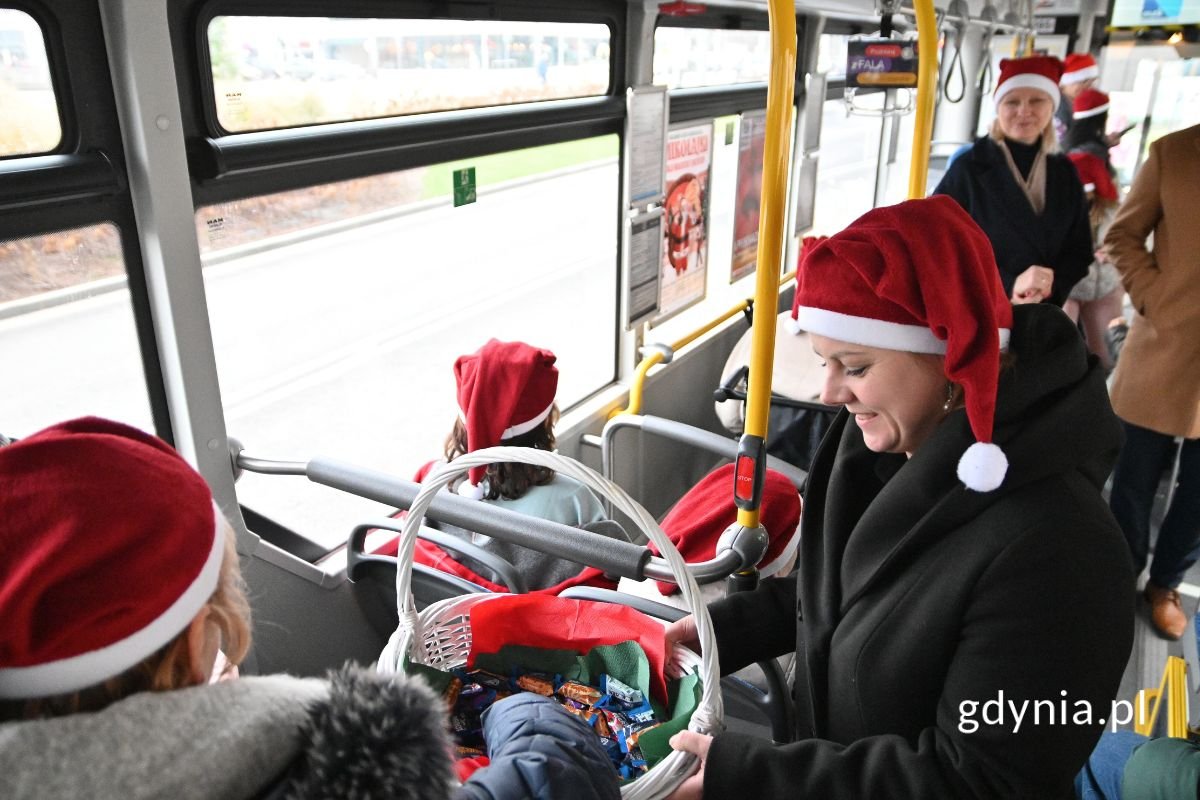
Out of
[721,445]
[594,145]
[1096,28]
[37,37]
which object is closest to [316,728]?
[37,37]

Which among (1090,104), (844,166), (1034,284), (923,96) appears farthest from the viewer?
(844,166)

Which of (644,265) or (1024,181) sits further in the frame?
(644,265)

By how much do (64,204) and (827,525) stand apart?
4.94 ft

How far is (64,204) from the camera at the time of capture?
1596mm

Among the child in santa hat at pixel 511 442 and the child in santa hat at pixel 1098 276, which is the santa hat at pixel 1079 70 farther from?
the child in santa hat at pixel 511 442

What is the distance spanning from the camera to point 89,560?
2.26ft

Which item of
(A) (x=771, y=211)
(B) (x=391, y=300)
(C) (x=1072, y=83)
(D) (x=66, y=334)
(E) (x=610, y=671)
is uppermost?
(C) (x=1072, y=83)

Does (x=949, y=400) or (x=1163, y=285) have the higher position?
(x=949, y=400)

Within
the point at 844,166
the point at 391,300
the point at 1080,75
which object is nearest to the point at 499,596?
the point at 1080,75

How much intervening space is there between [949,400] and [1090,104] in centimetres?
514

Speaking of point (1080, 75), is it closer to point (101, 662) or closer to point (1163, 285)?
point (1163, 285)

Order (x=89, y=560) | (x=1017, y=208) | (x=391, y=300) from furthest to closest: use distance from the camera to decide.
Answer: (x=391, y=300) → (x=1017, y=208) → (x=89, y=560)

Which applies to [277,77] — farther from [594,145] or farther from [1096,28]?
[1096,28]

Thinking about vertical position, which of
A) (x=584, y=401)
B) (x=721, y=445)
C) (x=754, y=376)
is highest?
(x=754, y=376)
